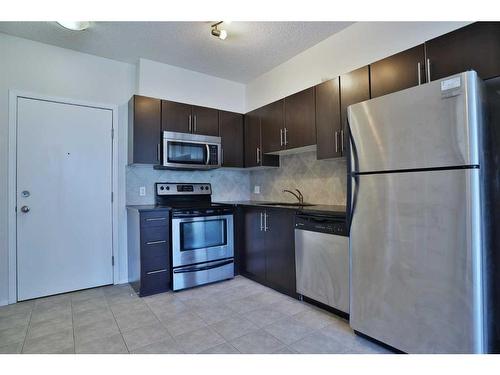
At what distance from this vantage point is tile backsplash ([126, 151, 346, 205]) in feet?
9.66

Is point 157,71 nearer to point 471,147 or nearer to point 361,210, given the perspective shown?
point 361,210

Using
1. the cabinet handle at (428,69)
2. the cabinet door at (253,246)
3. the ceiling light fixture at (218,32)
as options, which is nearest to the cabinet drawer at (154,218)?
the cabinet door at (253,246)

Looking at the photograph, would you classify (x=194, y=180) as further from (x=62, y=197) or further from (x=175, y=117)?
(x=62, y=197)

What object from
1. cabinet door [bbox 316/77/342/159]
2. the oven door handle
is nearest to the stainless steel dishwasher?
cabinet door [bbox 316/77/342/159]

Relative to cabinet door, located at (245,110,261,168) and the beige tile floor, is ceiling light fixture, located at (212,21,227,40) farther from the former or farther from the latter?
the beige tile floor

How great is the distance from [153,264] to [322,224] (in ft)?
5.81

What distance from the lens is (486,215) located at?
4.86 ft

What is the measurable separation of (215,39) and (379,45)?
1.62 meters

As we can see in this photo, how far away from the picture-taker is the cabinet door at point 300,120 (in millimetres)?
2762

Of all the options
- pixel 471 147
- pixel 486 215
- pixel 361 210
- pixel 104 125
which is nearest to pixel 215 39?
pixel 104 125

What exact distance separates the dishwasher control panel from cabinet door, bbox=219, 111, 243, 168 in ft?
4.62

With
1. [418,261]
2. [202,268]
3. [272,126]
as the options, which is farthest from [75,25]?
[418,261]

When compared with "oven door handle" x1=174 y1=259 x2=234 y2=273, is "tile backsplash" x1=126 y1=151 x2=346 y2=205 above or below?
above

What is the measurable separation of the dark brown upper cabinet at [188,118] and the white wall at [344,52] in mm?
815
